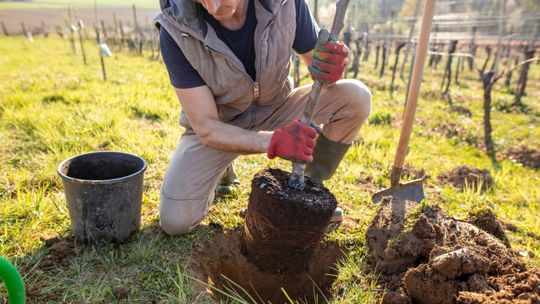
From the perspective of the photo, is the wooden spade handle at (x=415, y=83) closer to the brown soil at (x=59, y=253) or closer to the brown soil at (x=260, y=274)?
the brown soil at (x=260, y=274)

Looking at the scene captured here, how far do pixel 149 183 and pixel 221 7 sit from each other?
151cm

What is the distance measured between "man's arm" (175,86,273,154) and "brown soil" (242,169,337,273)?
0.22 metres

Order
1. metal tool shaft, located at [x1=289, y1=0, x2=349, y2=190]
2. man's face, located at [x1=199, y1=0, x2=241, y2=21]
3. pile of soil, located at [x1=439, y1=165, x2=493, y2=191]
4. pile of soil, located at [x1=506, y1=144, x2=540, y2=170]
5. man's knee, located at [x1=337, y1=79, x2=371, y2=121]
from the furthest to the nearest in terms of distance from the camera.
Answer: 1. pile of soil, located at [x1=506, y1=144, x2=540, y2=170]
2. pile of soil, located at [x1=439, y1=165, x2=493, y2=191]
3. man's knee, located at [x1=337, y1=79, x2=371, y2=121]
4. man's face, located at [x1=199, y1=0, x2=241, y2=21]
5. metal tool shaft, located at [x1=289, y1=0, x2=349, y2=190]

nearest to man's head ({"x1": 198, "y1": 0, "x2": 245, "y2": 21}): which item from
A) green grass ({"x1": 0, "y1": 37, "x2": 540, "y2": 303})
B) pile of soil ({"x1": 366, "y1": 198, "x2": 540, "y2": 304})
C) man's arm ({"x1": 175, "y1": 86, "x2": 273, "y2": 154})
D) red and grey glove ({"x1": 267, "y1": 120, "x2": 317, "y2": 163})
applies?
man's arm ({"x1": 175, "y1": 86, "x2": 273, "y2": 154})

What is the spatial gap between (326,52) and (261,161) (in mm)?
1624

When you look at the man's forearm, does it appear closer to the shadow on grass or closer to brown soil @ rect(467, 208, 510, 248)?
the shadow on grass

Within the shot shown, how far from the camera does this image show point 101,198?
201cm

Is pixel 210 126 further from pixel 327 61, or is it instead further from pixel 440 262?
pixel 440 262

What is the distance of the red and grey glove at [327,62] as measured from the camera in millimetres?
1866

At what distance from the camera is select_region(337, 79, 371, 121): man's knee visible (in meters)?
2.54

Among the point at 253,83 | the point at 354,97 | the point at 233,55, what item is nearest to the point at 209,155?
the point at 253,83

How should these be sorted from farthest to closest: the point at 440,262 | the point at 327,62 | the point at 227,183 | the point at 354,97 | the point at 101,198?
the point at 227,183 → the point at 354,97 → the point at 101,198 → the point at 327,62 → the point at 440,262

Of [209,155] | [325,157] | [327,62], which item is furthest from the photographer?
[325,157]

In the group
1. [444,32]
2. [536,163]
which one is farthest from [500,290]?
[444,32]
